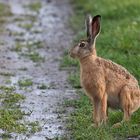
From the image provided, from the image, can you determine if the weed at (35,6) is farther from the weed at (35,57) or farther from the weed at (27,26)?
the weed at (35,57)

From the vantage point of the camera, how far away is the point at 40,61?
38.0 ft

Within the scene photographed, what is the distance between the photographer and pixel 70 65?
11125 millimetres

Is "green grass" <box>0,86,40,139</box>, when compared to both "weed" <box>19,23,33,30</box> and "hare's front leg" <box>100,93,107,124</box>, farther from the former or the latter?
"weed" <box>19,23,33,30</box>

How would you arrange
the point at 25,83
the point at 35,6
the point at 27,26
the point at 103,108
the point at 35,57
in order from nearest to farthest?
the point at 103,108 → the point at 25,83 → the point at 35,57 → the point at 27,26 → the point at 35,6

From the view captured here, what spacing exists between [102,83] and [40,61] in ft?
14.2

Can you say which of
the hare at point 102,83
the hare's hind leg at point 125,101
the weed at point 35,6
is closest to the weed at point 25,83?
the hare at point 102,83

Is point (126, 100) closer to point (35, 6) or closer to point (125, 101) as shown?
point (125, 101)

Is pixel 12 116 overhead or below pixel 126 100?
below

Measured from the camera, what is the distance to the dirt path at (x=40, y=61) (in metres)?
8.31

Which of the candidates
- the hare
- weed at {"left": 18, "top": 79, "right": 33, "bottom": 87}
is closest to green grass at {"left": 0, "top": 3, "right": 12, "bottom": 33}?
weed at {"left": 18, "top": 79, "right": 33, "bottom": 87}

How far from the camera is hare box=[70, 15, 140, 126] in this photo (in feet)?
24.1

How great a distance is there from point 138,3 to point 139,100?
8.17 m

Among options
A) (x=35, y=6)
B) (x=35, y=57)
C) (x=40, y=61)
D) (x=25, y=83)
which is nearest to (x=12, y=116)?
(x=25, y=83)

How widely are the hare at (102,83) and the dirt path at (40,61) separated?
0.54m
